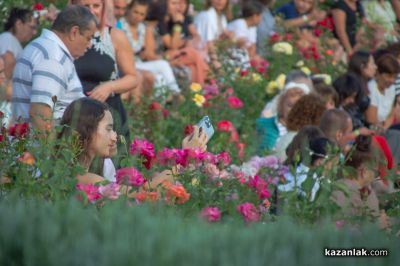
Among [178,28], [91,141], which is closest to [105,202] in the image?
[91,141]

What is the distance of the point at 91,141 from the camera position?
611cm

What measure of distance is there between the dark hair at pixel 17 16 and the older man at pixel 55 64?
11.1ft

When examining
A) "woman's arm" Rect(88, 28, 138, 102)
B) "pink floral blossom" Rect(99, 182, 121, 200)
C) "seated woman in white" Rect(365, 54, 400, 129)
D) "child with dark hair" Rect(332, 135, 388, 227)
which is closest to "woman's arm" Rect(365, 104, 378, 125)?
"seated woman in white" Rect(365, 54, 400, 129)

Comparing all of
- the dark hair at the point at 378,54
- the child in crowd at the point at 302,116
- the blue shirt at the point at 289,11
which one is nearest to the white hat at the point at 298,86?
the child in crowd at the point at 302,116

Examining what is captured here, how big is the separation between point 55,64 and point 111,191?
2071mm

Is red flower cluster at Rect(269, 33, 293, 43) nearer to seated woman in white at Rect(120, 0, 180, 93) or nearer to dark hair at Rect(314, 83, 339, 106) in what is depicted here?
seated woman in white at Rect(120, 0, 180, 93)

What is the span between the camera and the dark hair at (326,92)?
37.0 ft

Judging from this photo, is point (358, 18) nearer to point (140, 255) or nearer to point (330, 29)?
point (330, 29)

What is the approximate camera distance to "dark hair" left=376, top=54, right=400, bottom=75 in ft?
42.7

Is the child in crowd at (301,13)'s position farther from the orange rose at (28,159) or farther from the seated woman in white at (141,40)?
the orange rose at (28,159)

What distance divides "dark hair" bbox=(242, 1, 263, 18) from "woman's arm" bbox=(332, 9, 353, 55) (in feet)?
4.70

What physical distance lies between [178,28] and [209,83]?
0.74 meters

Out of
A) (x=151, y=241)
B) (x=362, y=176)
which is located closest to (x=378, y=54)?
(x=362, y=176)

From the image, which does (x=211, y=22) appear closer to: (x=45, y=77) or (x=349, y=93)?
(x=349, y=93)
